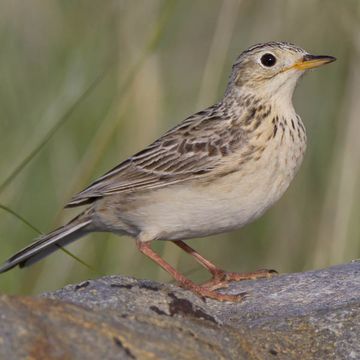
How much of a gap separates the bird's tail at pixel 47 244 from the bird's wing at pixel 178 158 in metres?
0.15

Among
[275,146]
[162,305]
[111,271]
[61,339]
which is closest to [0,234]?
[111,271]

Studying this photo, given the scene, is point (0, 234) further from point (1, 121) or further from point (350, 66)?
point (350, 66)

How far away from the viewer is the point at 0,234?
7.43 meters

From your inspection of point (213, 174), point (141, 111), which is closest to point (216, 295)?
point (213, 174)

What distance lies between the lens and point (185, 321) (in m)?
4.92

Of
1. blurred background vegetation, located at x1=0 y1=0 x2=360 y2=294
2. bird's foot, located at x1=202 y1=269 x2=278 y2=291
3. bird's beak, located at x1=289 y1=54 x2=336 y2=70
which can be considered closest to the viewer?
bird's foot, located at x1=202 y1=269 x2=278 y2=291

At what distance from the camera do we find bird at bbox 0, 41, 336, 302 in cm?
682

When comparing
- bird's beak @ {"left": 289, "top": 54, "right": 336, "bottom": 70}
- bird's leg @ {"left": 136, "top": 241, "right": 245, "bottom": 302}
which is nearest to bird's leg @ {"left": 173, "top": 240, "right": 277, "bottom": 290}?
bird's leg @ {"left": 136, "top": 241, "right": 245, "bottom": 302}

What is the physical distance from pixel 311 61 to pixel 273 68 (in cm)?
33

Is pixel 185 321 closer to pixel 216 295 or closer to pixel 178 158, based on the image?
pixel 216 295

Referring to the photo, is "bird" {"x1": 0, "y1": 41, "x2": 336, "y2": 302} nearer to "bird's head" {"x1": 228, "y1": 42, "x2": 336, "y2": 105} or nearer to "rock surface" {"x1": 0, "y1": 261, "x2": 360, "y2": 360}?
"bird's head" {"x1": 228, "y1": 42, "x2": 336, "y2": 105}

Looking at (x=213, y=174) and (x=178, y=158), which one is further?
(x=178, y=158)

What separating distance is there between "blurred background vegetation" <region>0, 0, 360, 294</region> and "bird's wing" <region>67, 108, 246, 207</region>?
209mm

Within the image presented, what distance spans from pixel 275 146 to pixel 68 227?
4.79 feet
